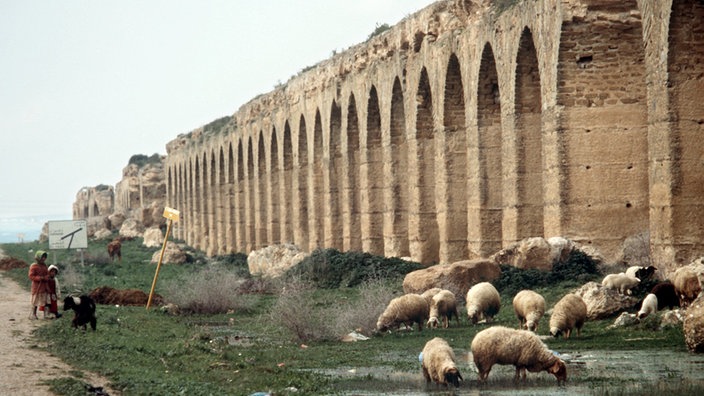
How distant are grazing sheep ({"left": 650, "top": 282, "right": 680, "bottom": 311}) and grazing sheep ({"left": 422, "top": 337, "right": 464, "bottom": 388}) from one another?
15.9ft

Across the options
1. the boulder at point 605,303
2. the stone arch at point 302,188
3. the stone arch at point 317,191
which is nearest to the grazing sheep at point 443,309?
the boulder at point 605,303

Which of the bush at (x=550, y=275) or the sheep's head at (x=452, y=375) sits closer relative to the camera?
the sheep's head at (x=452, y=375)

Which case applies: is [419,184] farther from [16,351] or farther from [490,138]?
[16,351]

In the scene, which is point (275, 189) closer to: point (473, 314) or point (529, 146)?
point (529, 146)

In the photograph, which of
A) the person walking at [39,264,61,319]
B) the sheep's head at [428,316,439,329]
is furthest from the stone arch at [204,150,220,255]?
the sheep's head at [428,316,439,329]

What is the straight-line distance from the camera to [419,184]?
2827 centimetres

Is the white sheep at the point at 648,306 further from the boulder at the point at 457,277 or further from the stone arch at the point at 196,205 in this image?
the stone arch at the point at 196,205

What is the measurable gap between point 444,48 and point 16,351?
49.2 feet

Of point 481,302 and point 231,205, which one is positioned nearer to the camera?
point 481,302

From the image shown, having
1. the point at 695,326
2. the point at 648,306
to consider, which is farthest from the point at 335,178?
the point at 695,326

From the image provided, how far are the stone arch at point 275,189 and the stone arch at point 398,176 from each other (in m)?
14.7

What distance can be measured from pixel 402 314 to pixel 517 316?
158 cm

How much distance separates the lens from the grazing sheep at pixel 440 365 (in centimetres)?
1052

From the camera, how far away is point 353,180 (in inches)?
1363
